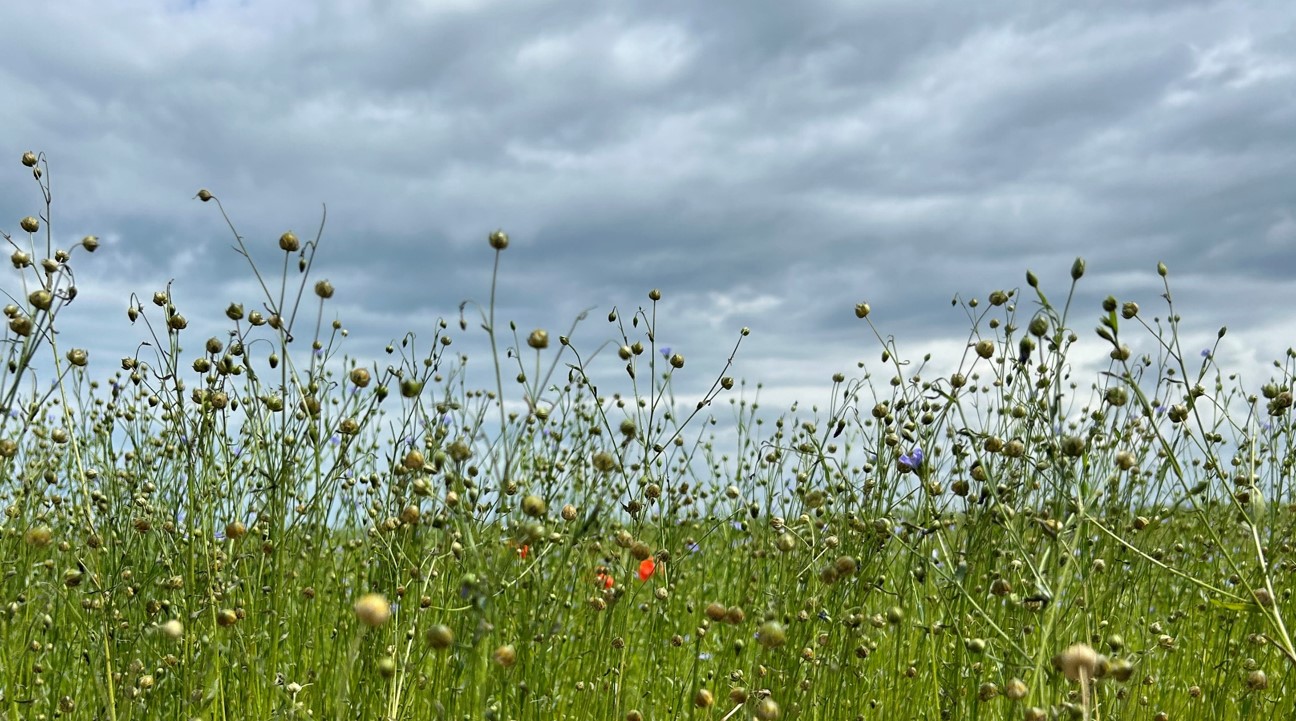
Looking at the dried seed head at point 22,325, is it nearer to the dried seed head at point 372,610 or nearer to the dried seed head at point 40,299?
the dried seed head at point 40,299

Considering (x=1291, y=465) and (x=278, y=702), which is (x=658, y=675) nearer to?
(x=278, y=702)

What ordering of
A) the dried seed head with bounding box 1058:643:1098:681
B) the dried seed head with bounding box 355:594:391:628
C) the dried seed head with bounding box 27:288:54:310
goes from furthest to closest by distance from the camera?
1. the dried seed head with bounding box 27:288:54:310
2. the dried seed head with bounding box 1058:643:1098:681
3. the dried seed head with bounding box 355:594:391:628

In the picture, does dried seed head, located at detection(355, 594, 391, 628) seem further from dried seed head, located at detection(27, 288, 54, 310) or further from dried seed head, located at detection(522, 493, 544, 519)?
dried seed head, located at detection(27, 288, 54, 310)

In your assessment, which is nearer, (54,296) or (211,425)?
(54,296)

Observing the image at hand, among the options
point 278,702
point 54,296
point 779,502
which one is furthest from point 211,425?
point 779,502

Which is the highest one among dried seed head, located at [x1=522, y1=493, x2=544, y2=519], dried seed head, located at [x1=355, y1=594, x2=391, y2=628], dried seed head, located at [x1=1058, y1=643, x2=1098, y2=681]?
dried seed head, located at [x1=522, y1=493, x2=544, y2=519]

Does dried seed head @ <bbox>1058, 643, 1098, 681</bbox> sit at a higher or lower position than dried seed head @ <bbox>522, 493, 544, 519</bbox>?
lower

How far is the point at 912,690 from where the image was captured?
3.14 meters

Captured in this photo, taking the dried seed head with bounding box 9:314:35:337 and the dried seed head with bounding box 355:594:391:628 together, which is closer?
the dried seed head with bounding box 355:594:391:628

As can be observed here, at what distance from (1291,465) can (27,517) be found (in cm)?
494

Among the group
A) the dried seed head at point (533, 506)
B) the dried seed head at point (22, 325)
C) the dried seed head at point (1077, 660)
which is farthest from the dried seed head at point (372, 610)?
the dried seed head at point (22, 325)

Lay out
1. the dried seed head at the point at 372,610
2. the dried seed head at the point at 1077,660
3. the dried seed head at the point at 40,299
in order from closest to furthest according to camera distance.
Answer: the dried seed head at the point at 372,610
the dried seed head at the point at 1077,660
the dried seed head at the point at 40,299

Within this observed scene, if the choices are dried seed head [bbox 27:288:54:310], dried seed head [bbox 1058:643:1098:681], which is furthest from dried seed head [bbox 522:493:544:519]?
dried seed head [bbox 27:288:54:310]

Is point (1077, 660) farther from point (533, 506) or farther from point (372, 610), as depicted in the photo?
point (372, 610)
